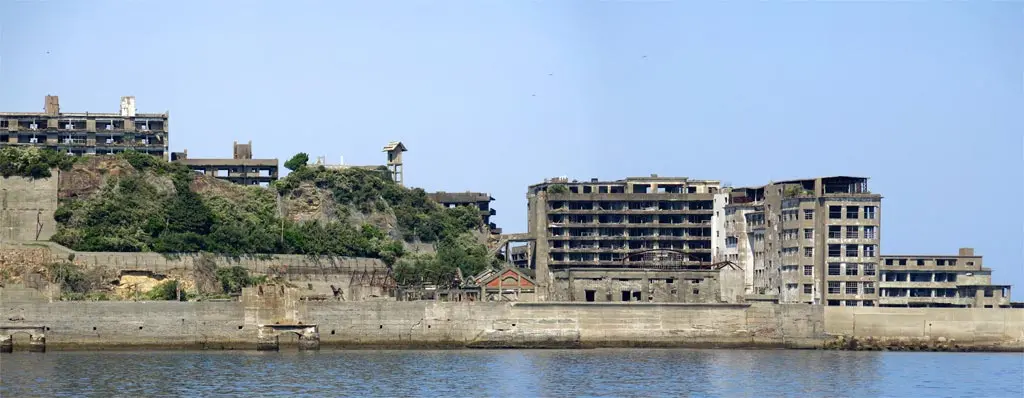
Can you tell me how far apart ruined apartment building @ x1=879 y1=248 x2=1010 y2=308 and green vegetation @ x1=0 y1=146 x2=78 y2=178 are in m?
66.3

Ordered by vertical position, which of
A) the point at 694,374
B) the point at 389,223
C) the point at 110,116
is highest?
the point at 110,116

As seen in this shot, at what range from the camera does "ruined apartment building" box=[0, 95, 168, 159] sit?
156m

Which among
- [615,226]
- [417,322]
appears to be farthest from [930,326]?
[615,226]

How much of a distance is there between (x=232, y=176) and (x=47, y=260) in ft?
138

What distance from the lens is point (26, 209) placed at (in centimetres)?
12950

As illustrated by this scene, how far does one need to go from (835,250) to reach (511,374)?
46.7 m

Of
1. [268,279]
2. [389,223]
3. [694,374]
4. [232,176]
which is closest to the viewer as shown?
[694,374]

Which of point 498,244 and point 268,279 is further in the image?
point 498,244

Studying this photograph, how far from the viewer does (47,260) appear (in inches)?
4737

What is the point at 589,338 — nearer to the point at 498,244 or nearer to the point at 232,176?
the point at 498,244

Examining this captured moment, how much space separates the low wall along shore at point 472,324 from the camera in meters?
107

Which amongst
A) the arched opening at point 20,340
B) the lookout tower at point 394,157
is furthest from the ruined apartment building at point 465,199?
the arched opening at point 20,340

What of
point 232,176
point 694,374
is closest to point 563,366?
point 694,374

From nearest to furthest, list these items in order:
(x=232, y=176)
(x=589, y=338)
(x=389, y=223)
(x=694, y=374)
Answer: (x=694, y=374), (x=589, y=338), (x=389, y=223), (x=232, y=176)
